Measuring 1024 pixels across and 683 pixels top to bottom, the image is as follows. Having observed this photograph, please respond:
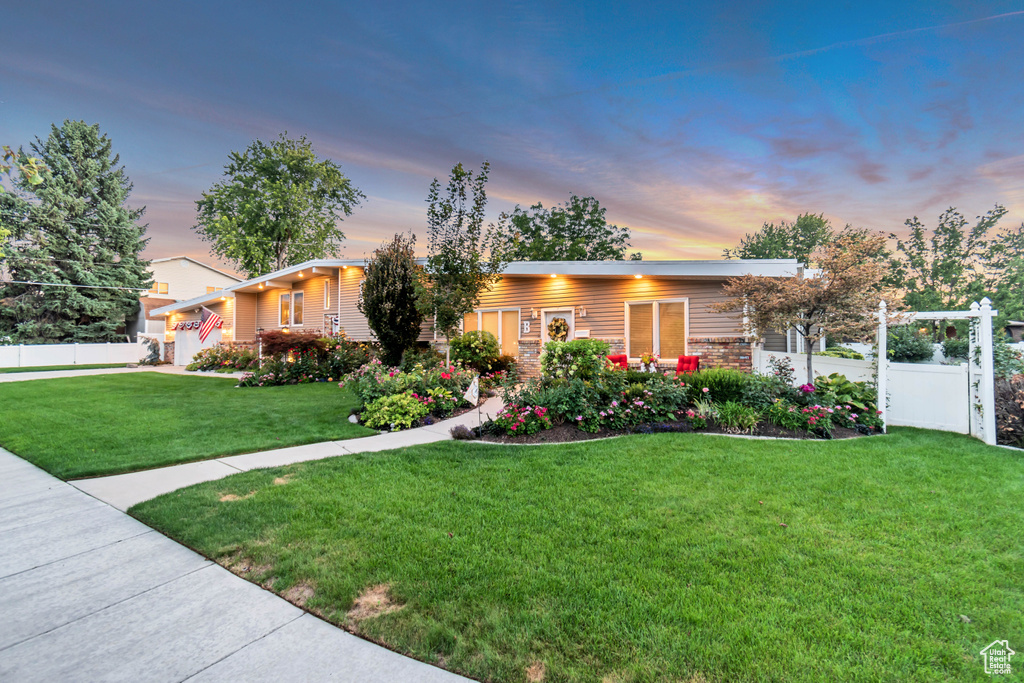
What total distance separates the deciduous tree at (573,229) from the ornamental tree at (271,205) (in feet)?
43.8

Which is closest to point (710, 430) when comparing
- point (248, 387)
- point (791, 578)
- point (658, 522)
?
point (658, 522)

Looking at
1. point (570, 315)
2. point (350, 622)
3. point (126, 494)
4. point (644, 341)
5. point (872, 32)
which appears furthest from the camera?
point (570, 315)

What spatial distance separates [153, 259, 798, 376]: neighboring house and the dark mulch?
111 inches

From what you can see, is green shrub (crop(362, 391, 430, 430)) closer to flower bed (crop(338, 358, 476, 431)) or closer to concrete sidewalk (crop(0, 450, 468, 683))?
flower bed (crop(338, 358, 476, 431))

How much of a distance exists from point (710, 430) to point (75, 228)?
3280 cm


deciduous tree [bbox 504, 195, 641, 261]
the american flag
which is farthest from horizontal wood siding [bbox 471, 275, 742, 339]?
deciduous tree [bbox 504, 195, 641, 261]

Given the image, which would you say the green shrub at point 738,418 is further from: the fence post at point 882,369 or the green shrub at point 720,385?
the fence post at point 882,369

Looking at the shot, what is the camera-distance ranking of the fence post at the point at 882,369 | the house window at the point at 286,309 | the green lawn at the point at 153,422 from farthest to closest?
1. the house window at the point at 286,309
2. the fence post at the point at 882,369
3. the green lawn at the point at 153,422

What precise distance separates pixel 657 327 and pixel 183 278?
102 ft

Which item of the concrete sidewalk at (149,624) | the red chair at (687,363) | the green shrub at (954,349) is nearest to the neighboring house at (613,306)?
the red chair at (687,363)

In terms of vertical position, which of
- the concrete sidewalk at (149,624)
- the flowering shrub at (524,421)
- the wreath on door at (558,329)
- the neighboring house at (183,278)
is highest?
the neighboring house at (183,278)

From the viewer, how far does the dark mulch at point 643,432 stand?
19.9ft

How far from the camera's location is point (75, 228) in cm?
2403

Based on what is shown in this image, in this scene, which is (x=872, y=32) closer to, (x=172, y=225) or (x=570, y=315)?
(x=570, y=315)
